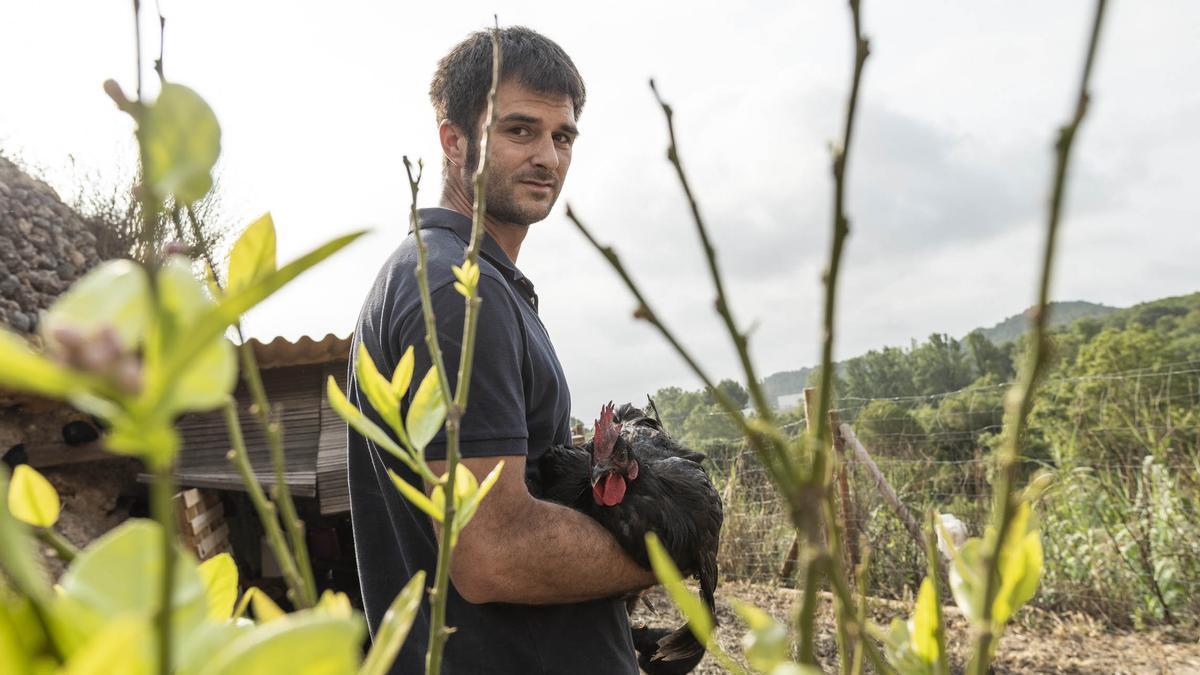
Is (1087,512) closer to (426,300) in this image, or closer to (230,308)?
(426,300)

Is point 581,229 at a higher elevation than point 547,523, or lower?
higher

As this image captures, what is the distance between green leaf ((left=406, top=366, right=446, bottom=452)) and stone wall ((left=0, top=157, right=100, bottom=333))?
751 centimetres

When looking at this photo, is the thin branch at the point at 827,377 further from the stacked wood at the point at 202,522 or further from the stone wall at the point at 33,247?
the stone wall at the point at 33,247

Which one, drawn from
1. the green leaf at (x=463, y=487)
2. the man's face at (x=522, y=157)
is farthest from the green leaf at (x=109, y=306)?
the man's face at (x=522, y=157)

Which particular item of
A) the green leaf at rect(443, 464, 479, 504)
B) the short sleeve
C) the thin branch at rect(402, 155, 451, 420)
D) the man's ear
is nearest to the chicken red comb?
the short sleeve

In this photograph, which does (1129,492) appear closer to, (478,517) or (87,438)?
(478,517)

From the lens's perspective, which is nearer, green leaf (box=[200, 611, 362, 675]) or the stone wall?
green leaf (box=[200, 611, 362, 675])

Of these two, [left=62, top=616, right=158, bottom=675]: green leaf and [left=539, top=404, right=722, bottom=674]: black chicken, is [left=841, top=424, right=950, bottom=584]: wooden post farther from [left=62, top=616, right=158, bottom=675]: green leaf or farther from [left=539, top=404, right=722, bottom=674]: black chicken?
[left=62, top=616, right=158, bottom=675]: green leaf

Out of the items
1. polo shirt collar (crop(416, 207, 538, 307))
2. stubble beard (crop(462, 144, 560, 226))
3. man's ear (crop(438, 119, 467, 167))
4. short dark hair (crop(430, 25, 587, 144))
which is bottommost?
polo shirt collar (crop(416, 207, 538, 307))

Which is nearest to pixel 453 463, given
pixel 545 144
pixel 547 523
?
pixel 547 523

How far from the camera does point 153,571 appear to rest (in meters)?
0.26

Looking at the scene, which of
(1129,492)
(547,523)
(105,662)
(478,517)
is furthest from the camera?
(1129,492)

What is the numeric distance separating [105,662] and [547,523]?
5.70 feet

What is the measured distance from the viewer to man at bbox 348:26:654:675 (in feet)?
5.79
